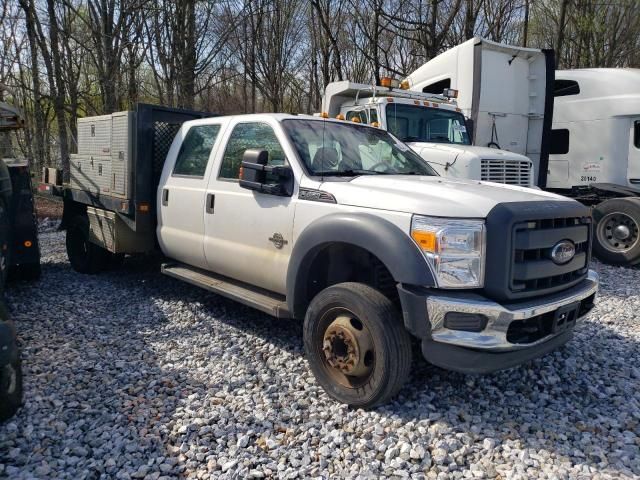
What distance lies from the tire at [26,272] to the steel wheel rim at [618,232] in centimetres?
832

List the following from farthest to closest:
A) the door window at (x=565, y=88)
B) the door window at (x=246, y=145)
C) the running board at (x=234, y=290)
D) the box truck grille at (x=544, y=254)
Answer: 1. the door window at (x=565, y=88)
2. the door window at (x=246, y=145)
3. the running board at (x=234, y=290)
4. the box truck grille at (x=544, y=254)

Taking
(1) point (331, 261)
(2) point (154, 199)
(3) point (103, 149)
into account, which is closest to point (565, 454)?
(1) point (331, 261)

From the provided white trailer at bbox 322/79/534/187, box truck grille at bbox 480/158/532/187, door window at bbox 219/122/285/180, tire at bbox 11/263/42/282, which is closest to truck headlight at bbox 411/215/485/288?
door window at bbox 219/122/285/180

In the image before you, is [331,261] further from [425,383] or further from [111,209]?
[111,209]

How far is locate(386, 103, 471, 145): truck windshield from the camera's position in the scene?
26.9 ft

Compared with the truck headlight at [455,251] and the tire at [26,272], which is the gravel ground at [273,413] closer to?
the truck headlight at [455,251]

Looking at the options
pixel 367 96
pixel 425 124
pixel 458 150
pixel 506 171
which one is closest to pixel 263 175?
pixel 458 150

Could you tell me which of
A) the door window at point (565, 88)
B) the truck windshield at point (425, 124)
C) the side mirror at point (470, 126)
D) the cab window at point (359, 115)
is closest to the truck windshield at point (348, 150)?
the truck windshield at point (425, 124)

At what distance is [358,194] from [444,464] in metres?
1.77

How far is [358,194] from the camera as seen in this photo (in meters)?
3.64

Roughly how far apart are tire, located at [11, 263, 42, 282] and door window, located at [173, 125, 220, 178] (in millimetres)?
2514

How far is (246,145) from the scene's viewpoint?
4.70m

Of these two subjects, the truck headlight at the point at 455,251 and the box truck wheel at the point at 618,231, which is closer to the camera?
the truck headlight at the point at 455,251

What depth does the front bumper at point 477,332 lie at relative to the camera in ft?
10.1
